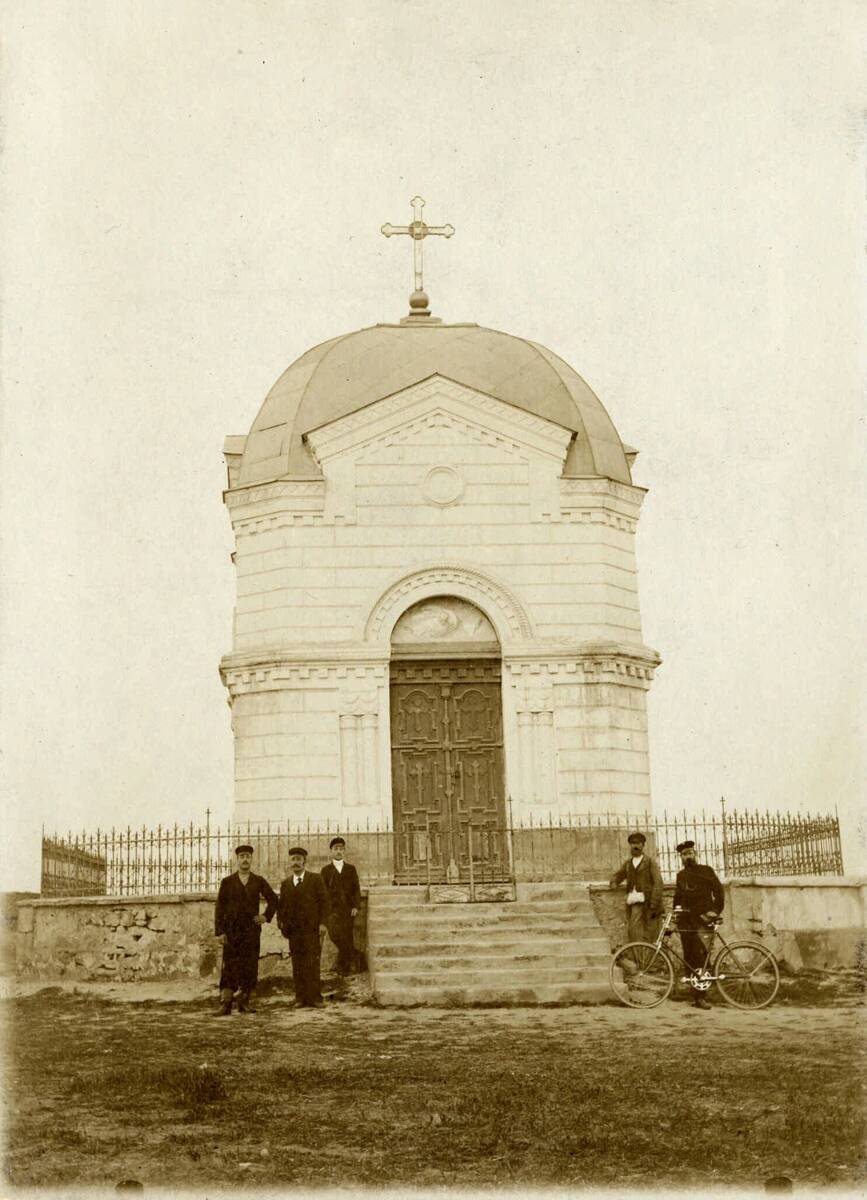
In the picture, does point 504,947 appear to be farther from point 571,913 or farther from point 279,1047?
point 279,1047

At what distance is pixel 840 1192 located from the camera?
31.5ft

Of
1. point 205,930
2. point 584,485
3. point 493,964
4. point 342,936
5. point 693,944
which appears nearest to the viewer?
point 693,944

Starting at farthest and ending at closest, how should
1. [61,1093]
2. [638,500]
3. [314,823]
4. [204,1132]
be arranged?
[638,500], [314,823], [61,1093], [204,1132]

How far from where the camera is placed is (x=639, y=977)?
1692cm

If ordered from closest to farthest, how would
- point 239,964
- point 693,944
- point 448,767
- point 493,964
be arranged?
point 693,944 → point 239,964 → point 493,964 → point 448,767

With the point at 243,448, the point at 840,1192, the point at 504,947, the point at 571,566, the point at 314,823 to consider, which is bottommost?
the point at 840,1192

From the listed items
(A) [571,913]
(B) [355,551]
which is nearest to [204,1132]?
(A) [571,913]

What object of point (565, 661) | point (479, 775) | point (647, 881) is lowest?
point (647, 881)

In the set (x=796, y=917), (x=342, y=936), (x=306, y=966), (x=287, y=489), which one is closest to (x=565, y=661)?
(x=287, y=489)

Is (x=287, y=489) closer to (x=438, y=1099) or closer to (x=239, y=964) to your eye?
(x=239, y=964)

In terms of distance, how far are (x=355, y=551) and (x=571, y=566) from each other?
3.26 m

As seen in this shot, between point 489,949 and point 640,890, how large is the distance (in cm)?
190

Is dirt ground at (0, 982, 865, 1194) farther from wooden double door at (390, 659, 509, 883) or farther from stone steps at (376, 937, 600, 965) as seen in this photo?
wooden double door at (390, 659, 509, 883)

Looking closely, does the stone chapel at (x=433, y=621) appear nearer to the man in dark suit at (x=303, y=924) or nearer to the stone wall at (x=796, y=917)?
the stone wall at (x=796, y=917)
